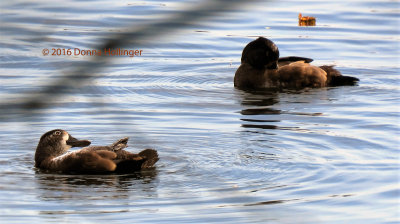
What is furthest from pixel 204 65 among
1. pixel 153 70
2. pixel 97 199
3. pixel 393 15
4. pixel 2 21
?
pixel 2 21

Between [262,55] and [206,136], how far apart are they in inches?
152

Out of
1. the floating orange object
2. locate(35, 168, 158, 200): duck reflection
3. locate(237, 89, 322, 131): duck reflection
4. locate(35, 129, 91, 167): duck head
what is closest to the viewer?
locate(35, 168, 158, 200): duck reflection

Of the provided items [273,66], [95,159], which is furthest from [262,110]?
[95,159]

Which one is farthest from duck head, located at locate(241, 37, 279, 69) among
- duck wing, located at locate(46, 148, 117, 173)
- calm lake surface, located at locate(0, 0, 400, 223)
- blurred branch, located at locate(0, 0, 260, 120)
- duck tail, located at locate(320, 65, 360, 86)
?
blurred branch, located at locate(0, 0, 260, 120)

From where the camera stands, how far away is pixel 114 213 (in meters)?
5.90

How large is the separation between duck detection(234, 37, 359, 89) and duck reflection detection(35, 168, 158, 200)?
4856mm

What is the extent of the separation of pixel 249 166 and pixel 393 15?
1121 centimetres

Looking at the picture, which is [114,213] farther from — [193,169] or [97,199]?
[193,169]

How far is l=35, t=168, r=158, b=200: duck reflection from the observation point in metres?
6.49

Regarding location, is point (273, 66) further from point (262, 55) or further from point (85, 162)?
point (85, 162)

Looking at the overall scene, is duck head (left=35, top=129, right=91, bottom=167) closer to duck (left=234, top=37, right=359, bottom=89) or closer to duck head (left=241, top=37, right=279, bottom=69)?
duck (left=234, top=37, right=359, bottom=89)

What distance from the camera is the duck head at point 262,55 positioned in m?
12.1

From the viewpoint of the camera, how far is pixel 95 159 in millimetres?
7250

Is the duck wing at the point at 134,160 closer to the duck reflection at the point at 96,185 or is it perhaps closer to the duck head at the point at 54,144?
the duck reflection at the point at 96,185
